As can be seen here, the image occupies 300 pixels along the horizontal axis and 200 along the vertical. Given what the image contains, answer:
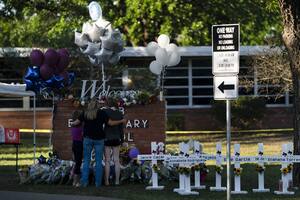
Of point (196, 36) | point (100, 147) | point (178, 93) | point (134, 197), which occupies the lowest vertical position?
point (134, 197)

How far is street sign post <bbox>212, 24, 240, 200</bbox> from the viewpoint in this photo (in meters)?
10.6

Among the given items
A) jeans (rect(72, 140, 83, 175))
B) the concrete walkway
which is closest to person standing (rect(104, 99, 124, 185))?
jeans (rect(72, 140, 83, 175))

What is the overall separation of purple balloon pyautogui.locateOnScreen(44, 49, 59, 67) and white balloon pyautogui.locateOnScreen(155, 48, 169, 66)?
2669 millimetres

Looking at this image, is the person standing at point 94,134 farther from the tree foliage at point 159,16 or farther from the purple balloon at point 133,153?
the tree foliage at point 159,16

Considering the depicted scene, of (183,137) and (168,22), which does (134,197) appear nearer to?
(183,137)

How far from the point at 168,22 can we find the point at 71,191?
2125cm

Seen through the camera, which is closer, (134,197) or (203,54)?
(134,197)

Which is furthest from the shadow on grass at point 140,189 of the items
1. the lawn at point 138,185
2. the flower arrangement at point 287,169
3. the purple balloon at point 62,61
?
the purple balloon at point 62,61

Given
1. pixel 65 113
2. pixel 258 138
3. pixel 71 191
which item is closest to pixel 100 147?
pixel 71 191

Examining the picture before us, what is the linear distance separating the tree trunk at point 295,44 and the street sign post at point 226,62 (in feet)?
10.7

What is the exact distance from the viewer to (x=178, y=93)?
107ft

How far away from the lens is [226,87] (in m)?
10.6

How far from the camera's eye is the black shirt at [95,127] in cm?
1335

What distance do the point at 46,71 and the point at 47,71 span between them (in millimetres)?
24
